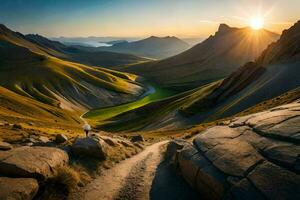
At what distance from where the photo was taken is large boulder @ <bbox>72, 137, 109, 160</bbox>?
25.2 metres

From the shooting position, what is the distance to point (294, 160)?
1570 centimetres

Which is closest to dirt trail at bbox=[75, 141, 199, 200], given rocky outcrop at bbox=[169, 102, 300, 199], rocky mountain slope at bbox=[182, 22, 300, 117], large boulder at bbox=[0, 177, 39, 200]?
rocky outcrop at bbox=[169, 102, 300, 199]

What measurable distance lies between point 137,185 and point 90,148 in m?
5.88

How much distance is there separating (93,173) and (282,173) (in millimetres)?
13446

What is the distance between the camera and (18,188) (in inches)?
651

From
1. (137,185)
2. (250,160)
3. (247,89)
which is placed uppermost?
(247,89)

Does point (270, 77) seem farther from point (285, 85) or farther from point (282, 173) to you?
point (282, 173)

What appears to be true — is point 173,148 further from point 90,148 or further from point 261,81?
point 261,81

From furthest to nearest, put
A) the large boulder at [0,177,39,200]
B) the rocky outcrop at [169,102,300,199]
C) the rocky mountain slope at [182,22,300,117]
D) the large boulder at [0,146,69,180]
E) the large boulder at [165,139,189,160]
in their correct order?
1. the rocky mountain slope at [182,22,300,117]
2. the large boulder at [165,139,189,160]
3. the large boulder at [0,146,69,180]
4. the large boulder at [0,177,39,200]
5. the rocky outcrop at [169,102,300,199]

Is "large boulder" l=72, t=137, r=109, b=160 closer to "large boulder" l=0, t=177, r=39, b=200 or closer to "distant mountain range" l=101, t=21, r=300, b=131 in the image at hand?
"large boulder" l=0, t=177, r=39, b=200

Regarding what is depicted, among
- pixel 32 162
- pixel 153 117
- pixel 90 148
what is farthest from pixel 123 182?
pixel 153 117

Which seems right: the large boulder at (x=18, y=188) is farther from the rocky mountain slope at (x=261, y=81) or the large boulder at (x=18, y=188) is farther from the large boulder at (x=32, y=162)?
the rocky mountain slope at (x=261, y=81)

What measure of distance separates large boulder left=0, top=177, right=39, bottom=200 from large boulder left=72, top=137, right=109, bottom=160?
296 inches

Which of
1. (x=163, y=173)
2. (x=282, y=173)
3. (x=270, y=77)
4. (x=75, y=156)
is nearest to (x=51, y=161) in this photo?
(x=75, y=156)
